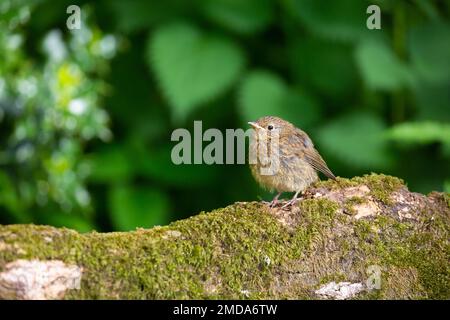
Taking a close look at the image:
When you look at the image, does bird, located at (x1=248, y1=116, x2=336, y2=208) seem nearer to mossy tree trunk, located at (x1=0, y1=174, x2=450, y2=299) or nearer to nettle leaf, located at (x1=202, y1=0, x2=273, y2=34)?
mossy tree trunk, located at (x1=0, y1=174, x2=450, y2=299)

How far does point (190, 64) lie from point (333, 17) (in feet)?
3.62

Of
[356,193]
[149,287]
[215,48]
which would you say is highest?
[215,48]

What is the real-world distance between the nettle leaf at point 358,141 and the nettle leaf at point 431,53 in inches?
20.1

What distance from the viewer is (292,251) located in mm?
3154

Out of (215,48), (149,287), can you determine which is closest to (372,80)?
(215,48)

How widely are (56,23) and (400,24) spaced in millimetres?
2829

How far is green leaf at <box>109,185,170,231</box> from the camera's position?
590cm

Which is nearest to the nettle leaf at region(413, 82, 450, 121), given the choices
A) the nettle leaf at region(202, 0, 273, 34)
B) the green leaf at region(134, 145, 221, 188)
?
the nettle leaf at region(202, 0, 273, 34)

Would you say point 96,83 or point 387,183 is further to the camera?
point 96,83

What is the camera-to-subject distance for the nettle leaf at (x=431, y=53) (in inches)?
230

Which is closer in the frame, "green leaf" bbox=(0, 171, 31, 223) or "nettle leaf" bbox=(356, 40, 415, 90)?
"nettle leaf" bbox=(356, 40, 415, 90)

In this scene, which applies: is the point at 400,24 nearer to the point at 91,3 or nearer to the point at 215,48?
the point at 215,48

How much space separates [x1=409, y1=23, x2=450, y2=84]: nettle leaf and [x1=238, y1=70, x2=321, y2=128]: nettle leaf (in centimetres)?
82

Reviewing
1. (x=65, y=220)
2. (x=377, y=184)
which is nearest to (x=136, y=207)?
(x=65, y=220)
